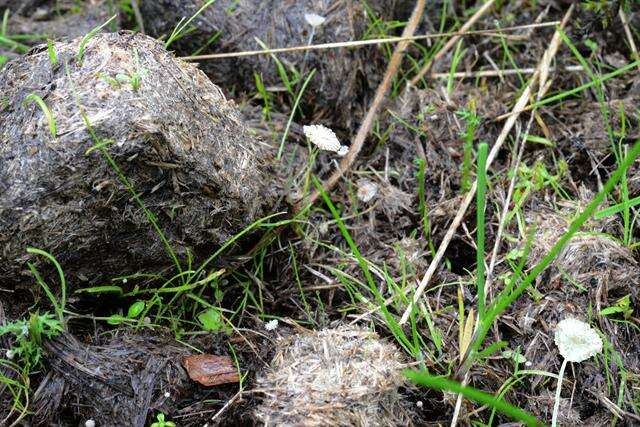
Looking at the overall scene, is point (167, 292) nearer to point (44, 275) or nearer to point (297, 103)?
point (44, 275)

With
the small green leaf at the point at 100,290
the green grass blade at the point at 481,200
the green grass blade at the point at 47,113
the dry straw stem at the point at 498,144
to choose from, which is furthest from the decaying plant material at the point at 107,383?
the green grass blade at the point at 481,200

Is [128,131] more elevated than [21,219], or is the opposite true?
[128,131]

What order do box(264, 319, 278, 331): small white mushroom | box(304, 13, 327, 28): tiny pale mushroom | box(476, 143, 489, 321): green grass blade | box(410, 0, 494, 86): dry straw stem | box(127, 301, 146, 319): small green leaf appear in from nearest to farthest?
box(476, 143, 489, 321): green grass blade < box(127, 301, 146, 319): small green leaf < box(264, 319, 278, 331): small white mushroom < box(304, 13, 327, 28): tiny pale mushroom < box(410, 0, 494, 86): dry straw stem

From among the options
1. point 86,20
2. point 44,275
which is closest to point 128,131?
point 44,275

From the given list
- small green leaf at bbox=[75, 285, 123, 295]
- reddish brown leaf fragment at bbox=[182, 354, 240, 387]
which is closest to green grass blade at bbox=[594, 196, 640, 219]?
reddish brown leaf fragment at bbox=[182, 354, 240, 387]

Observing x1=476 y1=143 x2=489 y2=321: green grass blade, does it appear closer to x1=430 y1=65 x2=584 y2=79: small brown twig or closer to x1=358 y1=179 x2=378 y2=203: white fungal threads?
x1=358 y1=179 x2=378 y2=203: white fungal threads
